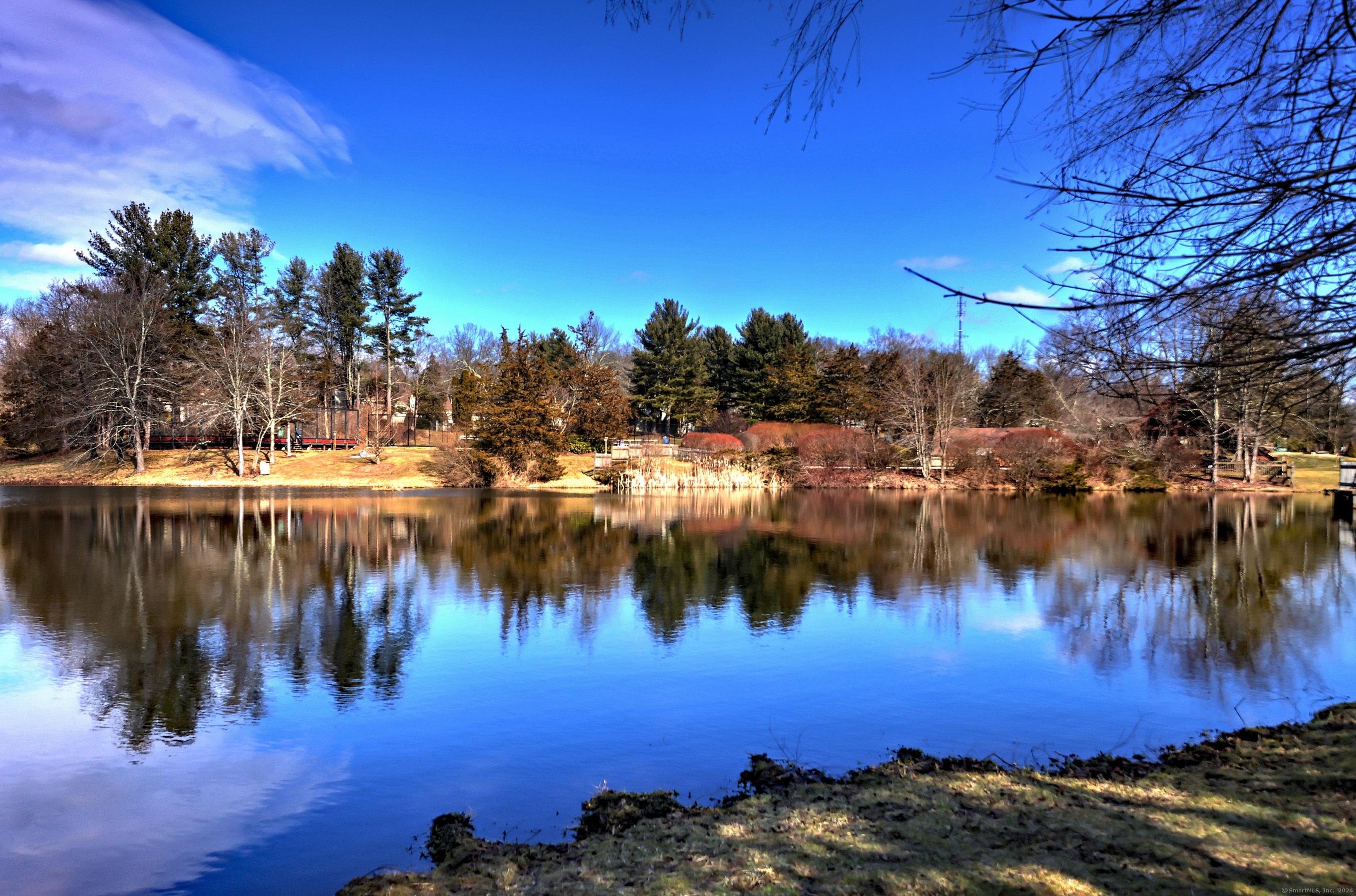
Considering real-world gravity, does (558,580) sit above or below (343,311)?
below

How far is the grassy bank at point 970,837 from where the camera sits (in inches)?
135

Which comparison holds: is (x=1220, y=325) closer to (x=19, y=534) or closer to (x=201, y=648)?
(x=201, y=648)

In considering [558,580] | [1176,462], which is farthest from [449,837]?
[1176,462]

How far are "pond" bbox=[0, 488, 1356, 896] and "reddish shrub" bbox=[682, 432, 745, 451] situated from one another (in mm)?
25024

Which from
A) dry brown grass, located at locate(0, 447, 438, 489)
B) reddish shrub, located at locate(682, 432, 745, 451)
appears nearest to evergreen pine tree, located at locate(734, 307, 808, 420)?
reddish shrub, located at locate(682, 432, 745, 451)

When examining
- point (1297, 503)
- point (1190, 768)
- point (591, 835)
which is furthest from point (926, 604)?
point (1297, 503)

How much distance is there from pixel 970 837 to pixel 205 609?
10951mm

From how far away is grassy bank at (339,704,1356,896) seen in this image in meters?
3.42

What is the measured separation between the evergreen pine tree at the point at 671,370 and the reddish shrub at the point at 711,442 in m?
9.64

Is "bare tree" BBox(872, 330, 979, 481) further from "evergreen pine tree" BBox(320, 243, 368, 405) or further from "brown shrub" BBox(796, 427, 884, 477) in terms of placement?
"evergreen pine tree" BBox(320, 243, 368, 405)

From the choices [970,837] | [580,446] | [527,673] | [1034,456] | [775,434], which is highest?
[775,434]

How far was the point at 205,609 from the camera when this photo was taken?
36.3ft

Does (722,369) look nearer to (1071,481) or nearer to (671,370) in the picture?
(671,370)

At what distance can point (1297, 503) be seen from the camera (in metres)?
30.7
